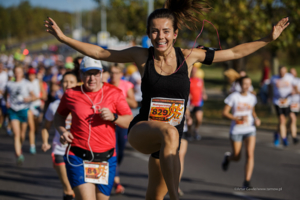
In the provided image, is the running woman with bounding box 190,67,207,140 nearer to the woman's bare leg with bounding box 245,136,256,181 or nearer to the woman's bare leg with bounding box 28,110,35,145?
the woman's bare leg with bounding box 28,110,35,145

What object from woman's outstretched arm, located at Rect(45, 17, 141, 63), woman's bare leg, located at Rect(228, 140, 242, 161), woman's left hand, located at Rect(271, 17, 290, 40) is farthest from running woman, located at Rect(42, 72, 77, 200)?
woman's bare leg, located at Rect(228, 140, 242, 161)

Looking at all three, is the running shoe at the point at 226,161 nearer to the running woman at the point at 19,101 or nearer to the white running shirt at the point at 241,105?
the white running shirt at the point at 241,105

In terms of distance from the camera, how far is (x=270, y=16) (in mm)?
16484

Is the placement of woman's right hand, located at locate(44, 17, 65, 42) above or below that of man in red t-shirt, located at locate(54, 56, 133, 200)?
above

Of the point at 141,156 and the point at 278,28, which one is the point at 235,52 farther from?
the point at 141,156

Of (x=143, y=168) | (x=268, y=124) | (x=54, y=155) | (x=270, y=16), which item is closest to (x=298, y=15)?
(x=270, y=16)

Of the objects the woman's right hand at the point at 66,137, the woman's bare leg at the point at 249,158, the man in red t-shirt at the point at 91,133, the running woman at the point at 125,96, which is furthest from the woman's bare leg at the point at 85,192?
the woman's bare leg at the point at 249,158

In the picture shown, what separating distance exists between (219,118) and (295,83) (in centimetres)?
695

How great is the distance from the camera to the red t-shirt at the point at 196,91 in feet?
43.1

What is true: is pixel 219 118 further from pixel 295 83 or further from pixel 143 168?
pixel 143 168

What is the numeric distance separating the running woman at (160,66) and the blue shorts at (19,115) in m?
6.12

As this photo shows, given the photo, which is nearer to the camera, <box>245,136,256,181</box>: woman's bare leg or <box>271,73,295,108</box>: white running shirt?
<box>245,136,256,181</box>: woman's bare leg

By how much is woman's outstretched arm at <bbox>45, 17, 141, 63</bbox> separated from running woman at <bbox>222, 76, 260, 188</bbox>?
4.00 metres

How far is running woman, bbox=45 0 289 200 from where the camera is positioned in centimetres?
361
